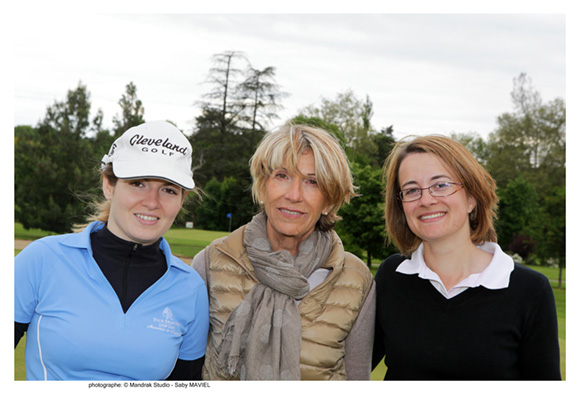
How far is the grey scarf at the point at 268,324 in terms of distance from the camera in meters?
3.18

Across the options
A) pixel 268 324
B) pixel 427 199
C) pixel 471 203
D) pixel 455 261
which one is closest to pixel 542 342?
pixel 455 261

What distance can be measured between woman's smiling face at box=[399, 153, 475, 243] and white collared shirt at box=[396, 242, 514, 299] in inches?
9.1

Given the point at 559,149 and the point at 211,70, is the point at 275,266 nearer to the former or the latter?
the point at 559,149

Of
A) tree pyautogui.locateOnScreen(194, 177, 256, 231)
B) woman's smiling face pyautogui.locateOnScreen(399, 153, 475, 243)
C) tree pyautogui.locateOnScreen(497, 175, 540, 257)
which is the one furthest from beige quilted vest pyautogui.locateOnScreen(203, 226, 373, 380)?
tree pyautogui.locateOnScreen(497, 175, 540, 257)

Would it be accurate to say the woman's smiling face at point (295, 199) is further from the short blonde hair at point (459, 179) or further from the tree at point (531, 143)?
the tree at point (531, 143)

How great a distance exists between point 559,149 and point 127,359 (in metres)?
37.9

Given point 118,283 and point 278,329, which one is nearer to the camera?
point 118,283

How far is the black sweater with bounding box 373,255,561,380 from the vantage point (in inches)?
115

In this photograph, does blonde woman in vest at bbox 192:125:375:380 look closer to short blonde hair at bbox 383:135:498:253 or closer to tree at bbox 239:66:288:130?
short blonde hair at bbox 383:135:498:253

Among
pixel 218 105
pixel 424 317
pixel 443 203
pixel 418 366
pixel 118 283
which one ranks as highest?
pixel 218 105

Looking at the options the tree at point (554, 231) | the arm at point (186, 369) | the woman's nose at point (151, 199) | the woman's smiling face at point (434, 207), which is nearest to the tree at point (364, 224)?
the tree at point (554, 231)

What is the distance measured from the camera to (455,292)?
3156 mm
